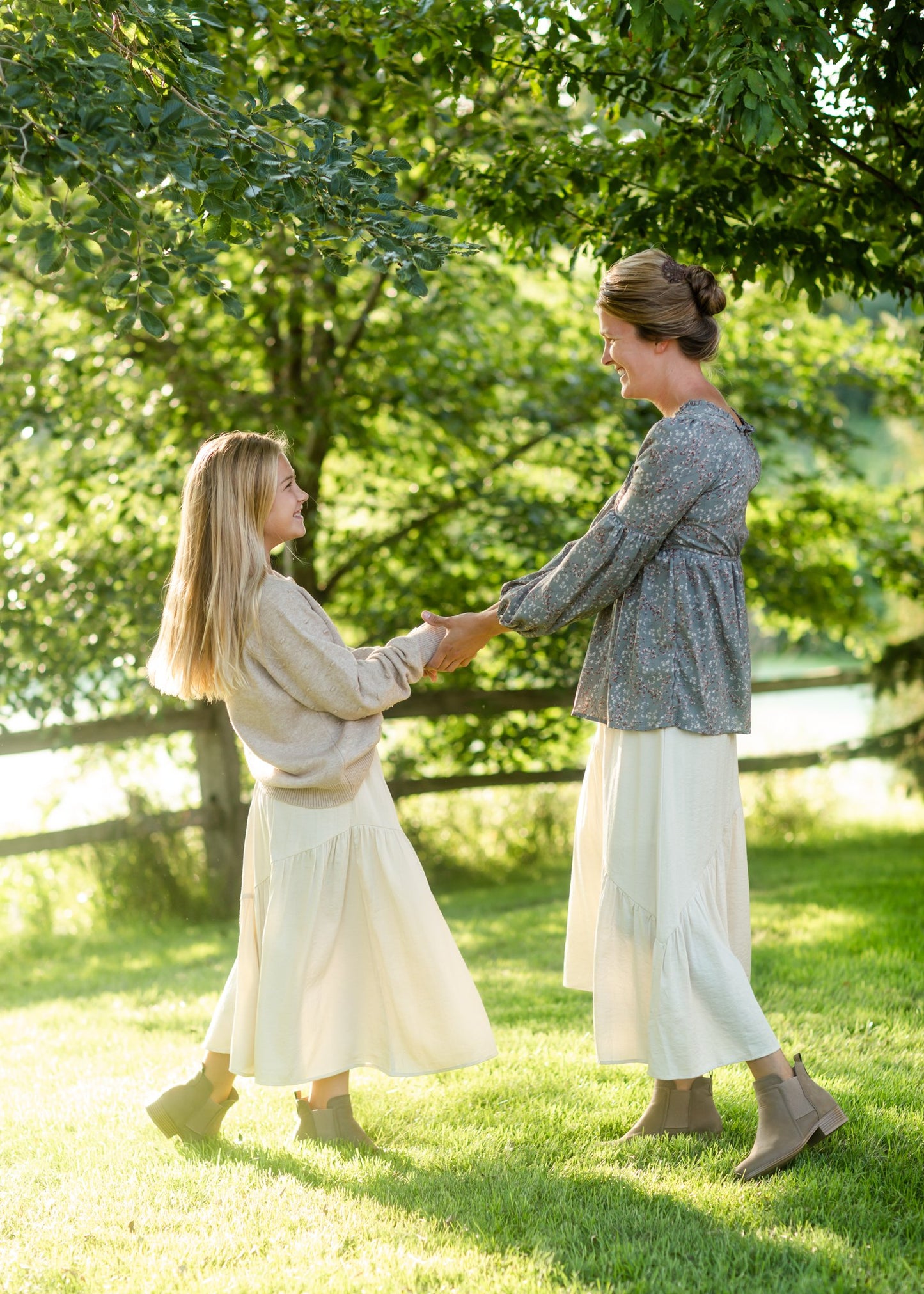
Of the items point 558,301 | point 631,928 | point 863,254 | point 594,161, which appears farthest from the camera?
point 558,301

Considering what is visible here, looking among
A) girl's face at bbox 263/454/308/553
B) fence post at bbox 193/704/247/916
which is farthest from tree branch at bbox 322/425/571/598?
girl's face at bbox 263/454/308/553

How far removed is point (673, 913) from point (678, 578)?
77 cm

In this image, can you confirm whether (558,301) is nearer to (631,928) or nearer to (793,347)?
(793,347)

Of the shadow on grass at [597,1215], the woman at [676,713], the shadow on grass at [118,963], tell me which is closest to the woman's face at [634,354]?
the woman at [676,713]

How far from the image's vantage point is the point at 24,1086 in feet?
13.1

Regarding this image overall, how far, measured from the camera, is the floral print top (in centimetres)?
284

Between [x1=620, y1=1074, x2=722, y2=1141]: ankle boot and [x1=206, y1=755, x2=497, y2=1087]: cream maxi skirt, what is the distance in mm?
424

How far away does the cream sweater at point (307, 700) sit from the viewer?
9.79 ft

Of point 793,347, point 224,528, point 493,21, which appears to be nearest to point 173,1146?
point 224,528

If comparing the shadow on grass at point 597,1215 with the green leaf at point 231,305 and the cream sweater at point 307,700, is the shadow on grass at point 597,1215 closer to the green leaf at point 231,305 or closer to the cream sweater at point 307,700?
the cream sweater at point 307,700

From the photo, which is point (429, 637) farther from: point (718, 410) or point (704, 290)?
point (704, 290)

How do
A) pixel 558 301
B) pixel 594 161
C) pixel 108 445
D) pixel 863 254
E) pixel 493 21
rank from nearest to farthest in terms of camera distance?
pixel 493 21 < pixel 863 254 < pixel 594 161 < pixel 108 445 < pixel 558 301

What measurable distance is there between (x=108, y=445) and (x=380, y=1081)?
4.40 metres

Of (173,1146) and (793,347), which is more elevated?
(793,347)
